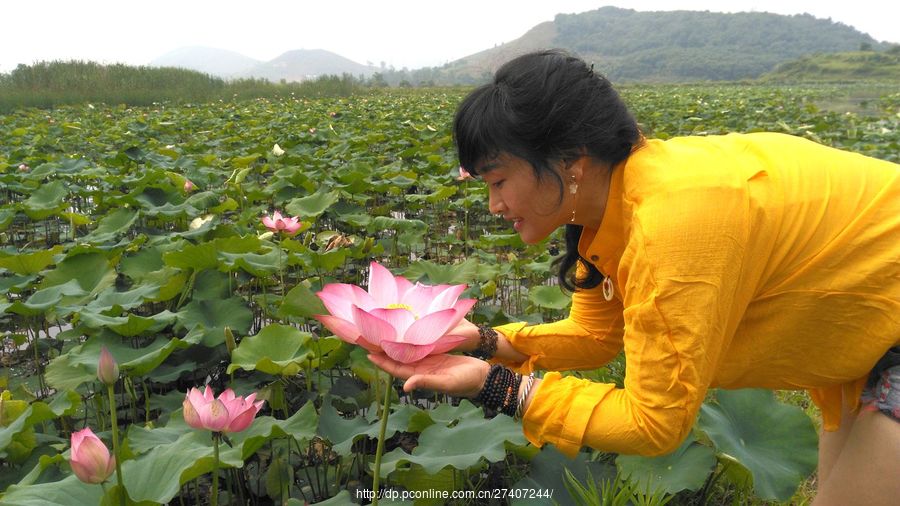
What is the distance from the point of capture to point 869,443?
3.98ft

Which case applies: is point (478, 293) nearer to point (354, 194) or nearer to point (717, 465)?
point (717, 465)

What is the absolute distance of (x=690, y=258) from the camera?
1006 millimetres

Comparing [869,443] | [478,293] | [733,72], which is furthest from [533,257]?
[733,72]

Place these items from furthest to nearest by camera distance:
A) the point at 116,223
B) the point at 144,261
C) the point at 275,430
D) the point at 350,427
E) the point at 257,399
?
the point at 116,223
the point at 144,261
the point at 257,399
the point at 350,427
the point at 275,430

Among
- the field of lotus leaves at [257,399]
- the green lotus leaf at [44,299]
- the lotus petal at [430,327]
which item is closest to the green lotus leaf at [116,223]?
the field of lotus leaves at [257,399]

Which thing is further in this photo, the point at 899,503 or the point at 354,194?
the point at 354,194

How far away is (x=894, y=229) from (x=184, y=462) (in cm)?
132

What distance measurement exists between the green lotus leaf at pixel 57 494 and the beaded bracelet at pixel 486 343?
2.61ft

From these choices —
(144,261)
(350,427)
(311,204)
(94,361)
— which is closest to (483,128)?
(350,427)

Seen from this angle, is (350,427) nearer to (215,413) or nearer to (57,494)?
(215,413)

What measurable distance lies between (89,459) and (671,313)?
0.91m

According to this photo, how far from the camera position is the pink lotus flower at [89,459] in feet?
3.29

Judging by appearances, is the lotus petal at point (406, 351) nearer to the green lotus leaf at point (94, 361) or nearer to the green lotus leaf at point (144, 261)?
the green lotus leaf at point (94, 361)

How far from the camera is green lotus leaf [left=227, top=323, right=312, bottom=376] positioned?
1.70m
